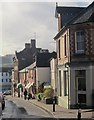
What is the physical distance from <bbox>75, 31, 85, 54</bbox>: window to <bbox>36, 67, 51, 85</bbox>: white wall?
2639cm

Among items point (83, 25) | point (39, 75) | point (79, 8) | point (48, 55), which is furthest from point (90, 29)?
point (48, 55)

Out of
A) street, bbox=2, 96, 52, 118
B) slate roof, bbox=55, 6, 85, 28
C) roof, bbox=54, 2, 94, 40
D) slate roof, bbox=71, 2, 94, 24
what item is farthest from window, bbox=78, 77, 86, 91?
slate roof, bbox=55, 6, 85, 28

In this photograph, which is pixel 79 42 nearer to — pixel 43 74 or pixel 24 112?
pixel 24 112

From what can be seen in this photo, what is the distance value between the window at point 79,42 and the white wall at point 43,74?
86.6 ft

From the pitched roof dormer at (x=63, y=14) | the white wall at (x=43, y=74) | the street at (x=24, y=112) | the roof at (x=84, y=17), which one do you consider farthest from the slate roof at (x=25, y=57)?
the roof at (x=84, y=17)

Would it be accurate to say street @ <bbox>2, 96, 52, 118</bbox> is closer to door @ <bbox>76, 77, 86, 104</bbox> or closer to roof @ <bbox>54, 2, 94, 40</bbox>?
door @ <bbox>76, 77, 86, 104</bbox>

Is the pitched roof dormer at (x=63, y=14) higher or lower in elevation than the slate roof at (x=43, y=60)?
higher

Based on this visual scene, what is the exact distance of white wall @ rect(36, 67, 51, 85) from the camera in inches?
2229

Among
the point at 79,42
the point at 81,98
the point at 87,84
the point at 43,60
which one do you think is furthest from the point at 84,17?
the point at 43,60

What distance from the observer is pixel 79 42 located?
99.2 ft

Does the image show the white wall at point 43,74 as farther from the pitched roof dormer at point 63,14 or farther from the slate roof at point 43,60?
the pitched roof dormer at point 63,14

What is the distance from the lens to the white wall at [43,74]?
56.6m

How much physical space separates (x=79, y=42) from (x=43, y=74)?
89.3 feet

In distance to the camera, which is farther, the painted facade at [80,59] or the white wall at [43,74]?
the white wall at [43,74]
